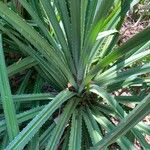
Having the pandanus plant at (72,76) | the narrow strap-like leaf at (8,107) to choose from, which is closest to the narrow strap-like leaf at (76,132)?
the pandanus plant at (72,76)

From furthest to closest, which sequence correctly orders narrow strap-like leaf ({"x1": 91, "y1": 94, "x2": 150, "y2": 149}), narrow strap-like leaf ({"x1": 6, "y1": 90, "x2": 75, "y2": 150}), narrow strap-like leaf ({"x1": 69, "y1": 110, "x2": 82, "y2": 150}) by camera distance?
narrow strap-like leaf ({"x1": 69, "y1": 110, "x2": 82, "y2": 150}) < narrow strap-like leaf ({"x1": 6, "y1": 90, "x2": 75, "y2": 150}) < narrow strap-like leaf ({"x1": 91, "y1": 94, "x2": 150, "y2": 149})

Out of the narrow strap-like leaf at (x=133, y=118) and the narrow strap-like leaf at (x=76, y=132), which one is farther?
the narrow strap-like leaf at (x=76, y=132)

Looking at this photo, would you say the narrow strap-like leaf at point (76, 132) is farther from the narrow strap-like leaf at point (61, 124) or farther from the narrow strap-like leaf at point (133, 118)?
the narrow strap-like leaf at point (133, 118)

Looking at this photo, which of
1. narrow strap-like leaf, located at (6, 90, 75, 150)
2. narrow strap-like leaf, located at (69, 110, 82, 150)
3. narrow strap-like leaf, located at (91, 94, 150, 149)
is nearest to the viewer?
narrow strap-like leaf, located at (91, 94, 150, 149)

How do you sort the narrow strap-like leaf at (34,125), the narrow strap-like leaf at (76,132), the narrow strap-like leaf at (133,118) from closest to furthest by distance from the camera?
the narrow strap-like leaf at (133,118) < the narrow strap-like leaf at (34,125) < the narrow strap-like leaf at (76,132)

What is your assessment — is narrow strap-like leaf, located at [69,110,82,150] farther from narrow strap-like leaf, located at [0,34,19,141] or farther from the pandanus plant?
narrow strap-like leaf, located at [0,34,19,141]

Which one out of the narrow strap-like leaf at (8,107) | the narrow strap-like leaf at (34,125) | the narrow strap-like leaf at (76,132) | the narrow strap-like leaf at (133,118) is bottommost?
the narrow strap-like leaf at (133,118)

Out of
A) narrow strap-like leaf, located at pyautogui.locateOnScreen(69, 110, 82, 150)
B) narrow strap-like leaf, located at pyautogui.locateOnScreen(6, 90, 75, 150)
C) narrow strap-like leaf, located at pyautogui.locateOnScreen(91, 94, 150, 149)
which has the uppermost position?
narrow strap-like leaf, located at pyautogui.locateOnScreen(6, 90, 75, 150)

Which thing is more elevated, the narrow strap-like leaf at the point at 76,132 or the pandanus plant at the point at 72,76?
the pandanus plant at the point at 72,76

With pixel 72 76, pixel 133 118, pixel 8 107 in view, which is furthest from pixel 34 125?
pixel 133 118

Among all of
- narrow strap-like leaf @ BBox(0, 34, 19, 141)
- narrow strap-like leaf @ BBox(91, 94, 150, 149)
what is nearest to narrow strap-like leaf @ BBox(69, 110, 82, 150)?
narrow strap-like leaf @ BBox(0, 34, 19, 141)
